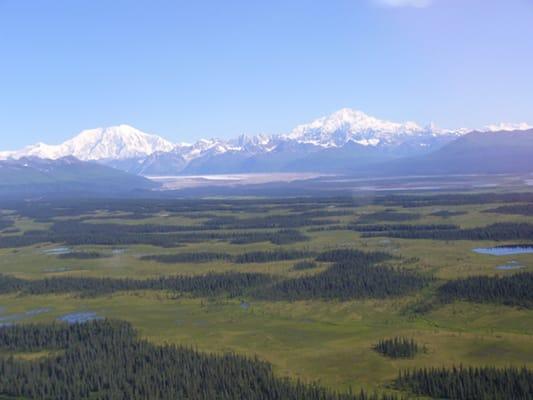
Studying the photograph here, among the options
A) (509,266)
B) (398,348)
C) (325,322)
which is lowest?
(325,322)

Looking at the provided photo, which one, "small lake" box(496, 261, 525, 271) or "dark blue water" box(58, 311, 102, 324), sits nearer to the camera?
"dark blue water" box(58, 311, 102, 324)

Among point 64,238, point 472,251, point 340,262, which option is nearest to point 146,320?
point 340,262

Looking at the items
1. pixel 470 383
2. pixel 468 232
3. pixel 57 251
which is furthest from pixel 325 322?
pixel 57 251

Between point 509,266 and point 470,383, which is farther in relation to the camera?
point 509,266

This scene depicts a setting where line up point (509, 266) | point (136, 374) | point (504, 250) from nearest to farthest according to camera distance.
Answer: point (136, 374), point (509, 266), point (504, 250)

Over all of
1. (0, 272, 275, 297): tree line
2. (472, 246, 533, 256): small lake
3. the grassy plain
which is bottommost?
the grassy plain

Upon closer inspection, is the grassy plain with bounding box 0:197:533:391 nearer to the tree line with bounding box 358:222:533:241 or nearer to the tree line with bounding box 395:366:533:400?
the tree line with bounding box 395:366:533:400

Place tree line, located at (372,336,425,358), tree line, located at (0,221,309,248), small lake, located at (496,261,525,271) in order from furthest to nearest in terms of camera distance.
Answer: tree line, located at (0,221,309,248) < small lake, located at (496,261,525,271) < tree line, located at (372,336,425,358)

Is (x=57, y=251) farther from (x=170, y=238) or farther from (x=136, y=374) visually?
(x=136, y=374)

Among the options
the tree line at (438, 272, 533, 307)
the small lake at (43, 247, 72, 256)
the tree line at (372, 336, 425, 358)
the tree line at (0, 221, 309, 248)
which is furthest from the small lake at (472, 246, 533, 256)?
the small lake at (43, 247, 72, 256)

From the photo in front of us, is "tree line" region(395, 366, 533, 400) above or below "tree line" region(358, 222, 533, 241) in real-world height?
below
